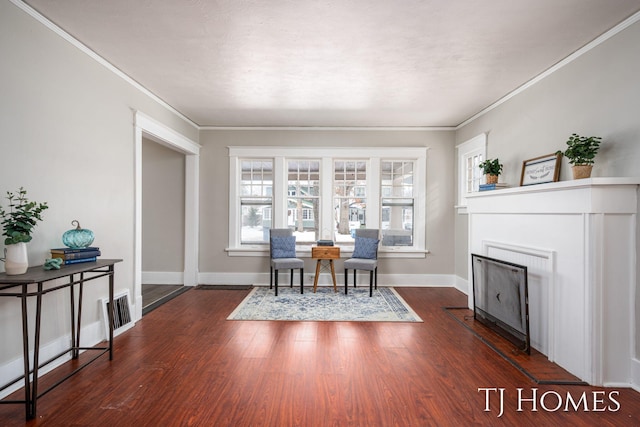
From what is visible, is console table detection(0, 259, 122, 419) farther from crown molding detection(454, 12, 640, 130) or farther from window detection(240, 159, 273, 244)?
crown molding detection(454, 12, 640, 130)

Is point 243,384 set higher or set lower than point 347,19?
lower

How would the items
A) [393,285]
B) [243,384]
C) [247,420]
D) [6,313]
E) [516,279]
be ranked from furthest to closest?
[393,285]
[516,279]
[243,384]
[6,313]
[247,420]

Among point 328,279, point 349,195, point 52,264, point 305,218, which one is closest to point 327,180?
point 349,195

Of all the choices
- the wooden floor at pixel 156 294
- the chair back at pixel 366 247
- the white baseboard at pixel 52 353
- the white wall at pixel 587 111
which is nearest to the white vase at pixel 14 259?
the white baseboard at pixel 52 353

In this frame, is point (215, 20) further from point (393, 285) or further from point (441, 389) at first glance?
point (393, 285)

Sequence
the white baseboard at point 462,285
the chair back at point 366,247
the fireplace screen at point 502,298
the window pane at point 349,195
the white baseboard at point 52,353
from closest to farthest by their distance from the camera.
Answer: the white baseboard at point 52,353 → the fireplace screen at point 502,298 → the white baseboard at point 462,285 → the chair back at point 366,247 → the window pane at point 349,195

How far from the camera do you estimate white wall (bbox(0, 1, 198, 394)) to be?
2246 millimetres

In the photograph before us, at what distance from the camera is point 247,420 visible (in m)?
1.95

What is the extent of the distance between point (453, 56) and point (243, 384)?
332 centimetres

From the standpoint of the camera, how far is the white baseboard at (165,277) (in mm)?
5495

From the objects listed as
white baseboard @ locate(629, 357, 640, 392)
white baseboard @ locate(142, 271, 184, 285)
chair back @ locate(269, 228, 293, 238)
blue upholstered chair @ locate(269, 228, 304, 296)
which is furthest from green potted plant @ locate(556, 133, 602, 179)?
white baseboard @ locate(142, 271, 184, 285)

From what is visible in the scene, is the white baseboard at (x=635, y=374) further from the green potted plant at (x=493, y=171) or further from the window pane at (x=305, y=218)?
the window pane at (x=305, y=218)

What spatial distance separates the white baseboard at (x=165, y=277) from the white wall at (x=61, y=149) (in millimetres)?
1860

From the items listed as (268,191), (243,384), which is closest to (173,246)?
(268,191)
